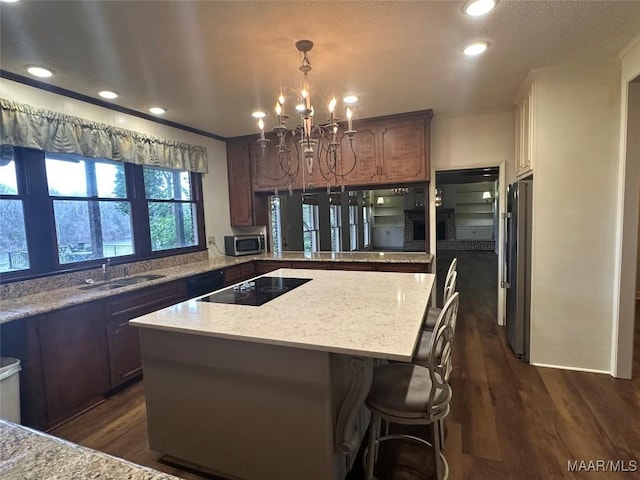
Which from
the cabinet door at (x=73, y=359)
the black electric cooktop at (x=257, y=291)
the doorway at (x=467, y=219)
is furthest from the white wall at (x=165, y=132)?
the doorway at (x=467, y=219)

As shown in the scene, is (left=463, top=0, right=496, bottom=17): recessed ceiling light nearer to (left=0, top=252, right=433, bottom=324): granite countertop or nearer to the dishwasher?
(left=0, top=252, right=433, bottom=324): granite countertop

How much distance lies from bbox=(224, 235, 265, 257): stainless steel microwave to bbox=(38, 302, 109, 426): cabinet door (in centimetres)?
207

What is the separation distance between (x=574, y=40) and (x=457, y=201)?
29.8 feet

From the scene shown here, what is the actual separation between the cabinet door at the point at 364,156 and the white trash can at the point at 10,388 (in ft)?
10.9

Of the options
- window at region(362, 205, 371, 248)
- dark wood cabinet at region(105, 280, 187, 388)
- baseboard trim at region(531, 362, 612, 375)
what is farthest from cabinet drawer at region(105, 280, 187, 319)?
baseboard trim at region(531, 362, 612, 375)

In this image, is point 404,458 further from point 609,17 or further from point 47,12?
point 47,12

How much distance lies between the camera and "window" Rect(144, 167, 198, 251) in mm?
3592

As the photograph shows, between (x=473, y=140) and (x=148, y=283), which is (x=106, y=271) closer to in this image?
(x=148, y=283)

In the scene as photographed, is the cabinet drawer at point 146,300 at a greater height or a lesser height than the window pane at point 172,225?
lesser

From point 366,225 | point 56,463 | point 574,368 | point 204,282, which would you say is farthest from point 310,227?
point 56,463

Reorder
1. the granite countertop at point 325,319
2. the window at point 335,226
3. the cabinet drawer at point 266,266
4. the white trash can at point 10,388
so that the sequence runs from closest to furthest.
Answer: the granite countertop at point 325,319, the white trash can at point 10,388, the cabinet drawer at point 266,266, the window at point 335,226

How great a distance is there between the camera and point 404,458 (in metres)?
1.82

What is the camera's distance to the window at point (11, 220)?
94.0 inches

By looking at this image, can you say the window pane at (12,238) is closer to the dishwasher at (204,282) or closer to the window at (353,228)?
the dishwasher at (204,282)
